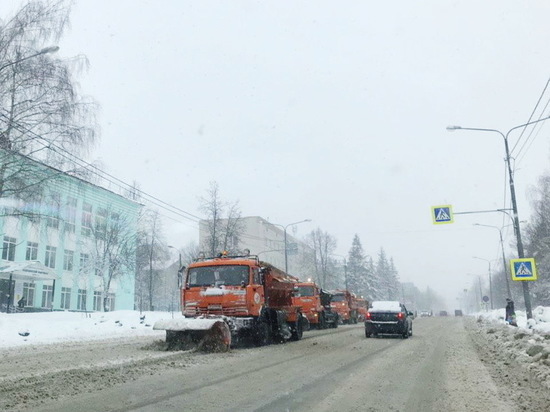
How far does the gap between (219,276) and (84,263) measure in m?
38.5

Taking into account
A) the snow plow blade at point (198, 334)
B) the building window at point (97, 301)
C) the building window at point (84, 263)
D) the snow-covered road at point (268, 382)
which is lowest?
the snow-covered road at point (268, 382)

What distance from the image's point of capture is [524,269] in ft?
67.5

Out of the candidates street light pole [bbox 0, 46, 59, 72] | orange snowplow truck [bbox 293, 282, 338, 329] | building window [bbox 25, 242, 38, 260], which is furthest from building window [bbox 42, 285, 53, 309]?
street light pole [bbox 0, 46, 59, 72]

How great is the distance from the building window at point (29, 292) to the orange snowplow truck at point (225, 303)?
33200mm

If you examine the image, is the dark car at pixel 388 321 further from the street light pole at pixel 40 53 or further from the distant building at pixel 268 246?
the distant building at pixel 268 246

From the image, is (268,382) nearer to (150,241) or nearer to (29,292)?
(29,292)

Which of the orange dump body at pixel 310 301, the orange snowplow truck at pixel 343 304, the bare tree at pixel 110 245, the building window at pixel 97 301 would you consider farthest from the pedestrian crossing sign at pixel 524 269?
the building window at pixel 97 301

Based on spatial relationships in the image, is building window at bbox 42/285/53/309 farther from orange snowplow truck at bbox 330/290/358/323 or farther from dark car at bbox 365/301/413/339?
dark car at bbox 365/301/413/339

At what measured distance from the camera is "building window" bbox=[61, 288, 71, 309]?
46.5m

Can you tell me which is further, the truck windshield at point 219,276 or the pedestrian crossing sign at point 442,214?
the pedestrian crossing sign at point 442,214

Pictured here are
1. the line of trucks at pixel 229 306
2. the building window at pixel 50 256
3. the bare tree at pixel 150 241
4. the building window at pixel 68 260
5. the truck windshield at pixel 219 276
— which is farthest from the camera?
the bare tree at pixel 150 241

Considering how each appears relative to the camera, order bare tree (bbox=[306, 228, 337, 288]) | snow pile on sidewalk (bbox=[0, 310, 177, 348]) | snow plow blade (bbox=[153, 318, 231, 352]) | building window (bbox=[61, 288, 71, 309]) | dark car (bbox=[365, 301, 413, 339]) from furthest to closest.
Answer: bare tree (bbox=[306, 228, 337, 288])
building window (bbox=[61, 288, 71, 309])
dark car (bbox=[365, 301, 413, 339])
snow pile on sidewalk (bbox=[0, 310, 177, 348])
snow plow blade (bbox=[153, 318, 231, 352])

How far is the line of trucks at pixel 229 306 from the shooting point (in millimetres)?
12906

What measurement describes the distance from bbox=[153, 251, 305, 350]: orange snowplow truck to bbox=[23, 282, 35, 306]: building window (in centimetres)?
3320
